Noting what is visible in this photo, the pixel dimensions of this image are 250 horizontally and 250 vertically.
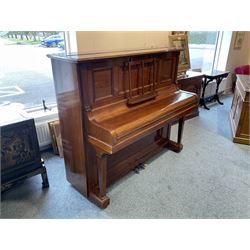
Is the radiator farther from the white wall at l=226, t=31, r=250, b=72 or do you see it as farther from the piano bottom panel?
the white wall at l=226, t=31, r=250, b=72

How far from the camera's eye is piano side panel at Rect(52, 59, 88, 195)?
5.24ft

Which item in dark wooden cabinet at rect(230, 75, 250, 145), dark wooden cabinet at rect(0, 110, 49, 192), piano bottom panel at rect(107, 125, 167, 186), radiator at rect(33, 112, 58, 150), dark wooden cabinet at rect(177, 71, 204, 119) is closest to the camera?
→ dark wooden cabinet at rect(0, 110, 49, 192)

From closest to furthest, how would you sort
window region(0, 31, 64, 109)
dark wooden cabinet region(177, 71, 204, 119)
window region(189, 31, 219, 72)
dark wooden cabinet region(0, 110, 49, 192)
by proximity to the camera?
dark wooden cabinet region(0, 110, 49, 192), window region(0, 31, 64, 109), dark wooden cabinet region(177, 71, 204, 119), window region(189, 31, 219, 72)

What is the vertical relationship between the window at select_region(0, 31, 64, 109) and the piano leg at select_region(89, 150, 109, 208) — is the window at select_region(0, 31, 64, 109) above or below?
above

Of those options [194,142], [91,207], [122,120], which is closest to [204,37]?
[194,142]

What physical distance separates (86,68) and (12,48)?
4.43 ft

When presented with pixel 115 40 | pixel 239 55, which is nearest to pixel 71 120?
pixel 115 40

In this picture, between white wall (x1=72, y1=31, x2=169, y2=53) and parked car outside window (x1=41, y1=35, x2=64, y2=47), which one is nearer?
white wall (x1=72, y1=31, x2=169, y2=53)

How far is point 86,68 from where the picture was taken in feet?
5.12

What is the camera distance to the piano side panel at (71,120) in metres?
1.60

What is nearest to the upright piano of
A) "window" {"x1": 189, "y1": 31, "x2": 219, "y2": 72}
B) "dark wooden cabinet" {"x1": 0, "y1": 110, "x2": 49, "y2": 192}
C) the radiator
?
"dark wooden cabinet" {"x1": 0, "y1": 110, "x2": 49, "y2": 192}

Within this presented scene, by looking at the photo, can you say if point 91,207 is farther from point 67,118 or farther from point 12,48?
point 12,48

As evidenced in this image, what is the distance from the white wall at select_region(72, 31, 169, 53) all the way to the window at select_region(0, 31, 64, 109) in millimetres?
342

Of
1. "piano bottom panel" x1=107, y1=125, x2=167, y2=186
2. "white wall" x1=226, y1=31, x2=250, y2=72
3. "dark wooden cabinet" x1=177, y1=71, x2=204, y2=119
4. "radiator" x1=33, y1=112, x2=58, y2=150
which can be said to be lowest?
"piano bottom panel" x1=107, y1=125, x2=167, y2=186
